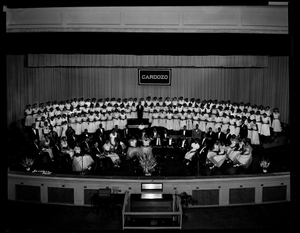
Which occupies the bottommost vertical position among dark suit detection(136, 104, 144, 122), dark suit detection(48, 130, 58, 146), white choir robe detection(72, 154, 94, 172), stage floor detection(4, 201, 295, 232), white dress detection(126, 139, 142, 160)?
stage floor detection(4, 201, 295, 232)

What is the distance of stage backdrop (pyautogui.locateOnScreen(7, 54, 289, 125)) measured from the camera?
1905 cm

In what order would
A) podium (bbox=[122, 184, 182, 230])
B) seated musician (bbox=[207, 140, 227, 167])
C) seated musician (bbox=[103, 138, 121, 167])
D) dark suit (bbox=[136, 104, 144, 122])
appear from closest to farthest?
podium (bbox=[122, 184, 182, 230])
seated musician (bbox=[207, 140, 227, 167])
seated musician (bbox=[103, 138, 121, 167])
dark suit (bbox=[136, 104, 144, 122])

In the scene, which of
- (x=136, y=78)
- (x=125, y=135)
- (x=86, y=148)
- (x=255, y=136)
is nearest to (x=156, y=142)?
(x=125, y=135)

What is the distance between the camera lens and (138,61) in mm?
19484

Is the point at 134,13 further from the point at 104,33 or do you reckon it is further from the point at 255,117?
the point at 255,117

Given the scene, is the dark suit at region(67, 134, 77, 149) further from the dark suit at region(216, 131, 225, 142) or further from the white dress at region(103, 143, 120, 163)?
the dark suit at region(216, 131, 225, 142)

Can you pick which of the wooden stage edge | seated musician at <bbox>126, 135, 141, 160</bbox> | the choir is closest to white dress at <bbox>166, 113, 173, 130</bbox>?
the choir

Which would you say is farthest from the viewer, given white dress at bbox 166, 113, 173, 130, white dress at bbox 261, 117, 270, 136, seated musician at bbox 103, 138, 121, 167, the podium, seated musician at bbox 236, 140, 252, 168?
white dress at bbox 166, 113, 173, 130

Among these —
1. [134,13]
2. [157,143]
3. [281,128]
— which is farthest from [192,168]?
[134,13]

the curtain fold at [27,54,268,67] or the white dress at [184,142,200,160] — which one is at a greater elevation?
the curtain fold at [27,54,268,67]

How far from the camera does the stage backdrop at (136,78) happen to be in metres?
19.0

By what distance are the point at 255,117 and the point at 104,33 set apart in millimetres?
7600

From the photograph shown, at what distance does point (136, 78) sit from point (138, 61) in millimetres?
1836

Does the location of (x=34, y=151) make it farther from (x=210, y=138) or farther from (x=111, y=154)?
(x=210, y=138)
